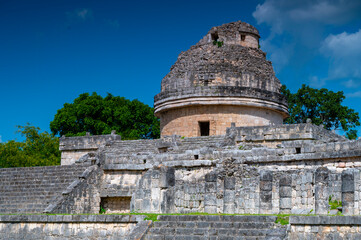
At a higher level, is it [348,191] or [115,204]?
[348,191]

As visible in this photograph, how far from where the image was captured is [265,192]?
14789mm

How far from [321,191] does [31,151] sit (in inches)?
1089

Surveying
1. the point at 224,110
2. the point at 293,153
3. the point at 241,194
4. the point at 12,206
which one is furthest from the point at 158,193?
the point at 224,110

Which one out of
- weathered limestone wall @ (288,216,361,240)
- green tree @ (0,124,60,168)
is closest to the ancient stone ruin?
weathered limestone wall @ (288,216,361,240)

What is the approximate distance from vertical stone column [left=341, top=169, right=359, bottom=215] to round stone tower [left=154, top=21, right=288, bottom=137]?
41.0 feet

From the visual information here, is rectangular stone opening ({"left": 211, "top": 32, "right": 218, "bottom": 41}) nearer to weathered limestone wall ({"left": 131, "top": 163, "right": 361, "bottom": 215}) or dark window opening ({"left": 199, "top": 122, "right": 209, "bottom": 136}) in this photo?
dark window opening ({"left": 199, "top": 122, "right": 209, "bottom": 136})

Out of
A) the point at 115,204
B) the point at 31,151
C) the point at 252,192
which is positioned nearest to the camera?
the point at 252,192

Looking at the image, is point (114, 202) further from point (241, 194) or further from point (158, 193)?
point (241, 194)

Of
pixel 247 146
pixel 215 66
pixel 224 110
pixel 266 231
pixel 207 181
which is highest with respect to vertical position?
pixel 215 66

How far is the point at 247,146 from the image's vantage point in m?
21.2

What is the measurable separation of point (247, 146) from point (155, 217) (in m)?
7.59

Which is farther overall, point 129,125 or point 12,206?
point 129,125

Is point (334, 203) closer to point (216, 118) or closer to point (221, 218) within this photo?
point (221, 218)

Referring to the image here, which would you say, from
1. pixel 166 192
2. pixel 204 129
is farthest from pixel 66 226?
pixel 204 129
